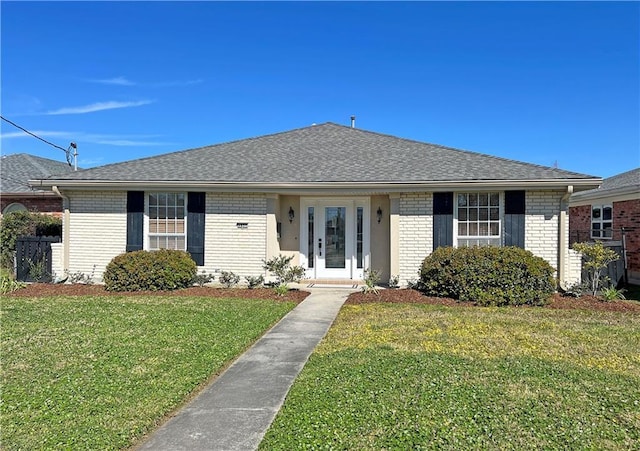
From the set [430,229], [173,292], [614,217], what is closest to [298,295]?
[173,292]

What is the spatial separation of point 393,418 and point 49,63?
16.0m

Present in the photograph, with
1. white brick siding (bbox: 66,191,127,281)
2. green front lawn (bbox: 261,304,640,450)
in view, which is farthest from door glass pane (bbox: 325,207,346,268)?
white brick siding (bbox: 66,191,127,281)

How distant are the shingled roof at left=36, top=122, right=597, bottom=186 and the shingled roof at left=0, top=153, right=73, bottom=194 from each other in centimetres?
581

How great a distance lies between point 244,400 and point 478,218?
844cm

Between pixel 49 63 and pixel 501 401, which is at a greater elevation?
pixel 49 63

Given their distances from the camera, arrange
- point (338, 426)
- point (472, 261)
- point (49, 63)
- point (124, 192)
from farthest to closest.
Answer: point (49, 63) → point (124, 192) → point (472, 261) → point (338, 426)

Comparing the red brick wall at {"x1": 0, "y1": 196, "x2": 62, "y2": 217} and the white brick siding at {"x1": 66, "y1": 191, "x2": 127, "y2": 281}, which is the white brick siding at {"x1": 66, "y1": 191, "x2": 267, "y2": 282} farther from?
the red brick wall at {"x1": 0, "y1": 196, "x2": 62, "y2": 217}

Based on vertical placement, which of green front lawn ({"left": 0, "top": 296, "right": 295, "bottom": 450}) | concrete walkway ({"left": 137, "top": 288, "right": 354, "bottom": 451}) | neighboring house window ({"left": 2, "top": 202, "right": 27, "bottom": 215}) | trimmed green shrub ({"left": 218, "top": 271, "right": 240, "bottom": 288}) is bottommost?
concrete walkway ({"left": 137, "top": 288, "right": 354, "bottom": 451})

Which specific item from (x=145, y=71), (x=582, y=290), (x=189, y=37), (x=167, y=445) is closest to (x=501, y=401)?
(x=167, y=445)

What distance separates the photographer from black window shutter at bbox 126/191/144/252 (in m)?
11.3

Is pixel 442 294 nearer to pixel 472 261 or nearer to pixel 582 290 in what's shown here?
pixel 472 261

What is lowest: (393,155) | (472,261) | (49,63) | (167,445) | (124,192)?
(167,445)

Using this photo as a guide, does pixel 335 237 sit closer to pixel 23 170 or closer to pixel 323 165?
pixel 323 165

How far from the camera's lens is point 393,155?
1245cm
